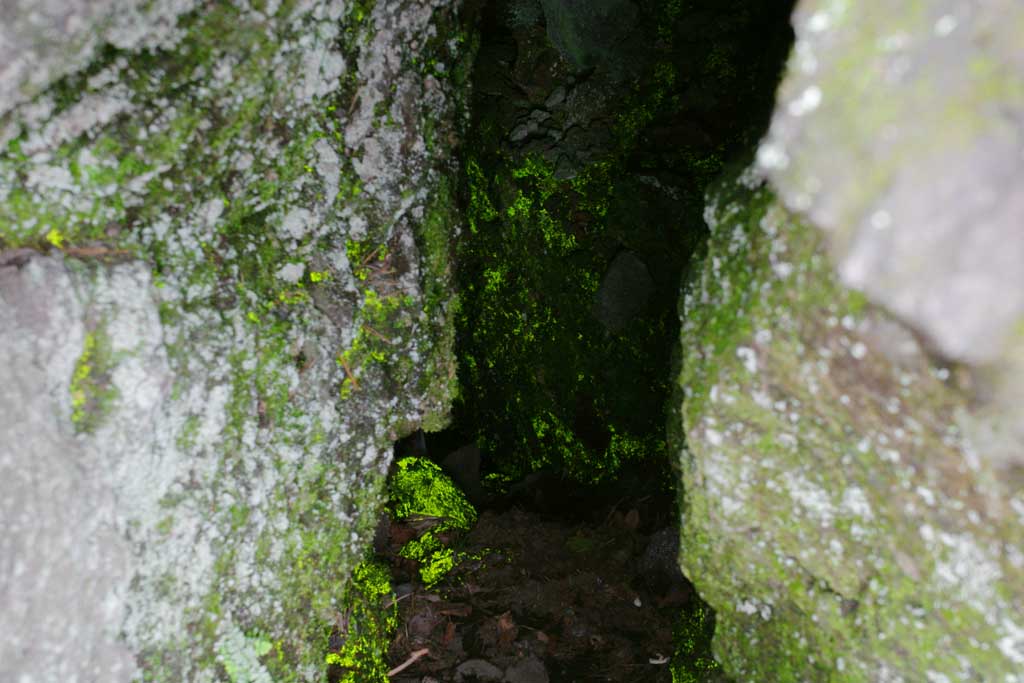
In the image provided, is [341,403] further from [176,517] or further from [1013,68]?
[1013,68]

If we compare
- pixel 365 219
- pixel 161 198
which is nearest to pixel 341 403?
pixel 365 219

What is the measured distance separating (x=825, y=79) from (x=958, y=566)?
805mm

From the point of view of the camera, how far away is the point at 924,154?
846 mm

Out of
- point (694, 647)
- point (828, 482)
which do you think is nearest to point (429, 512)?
point (694, 647)

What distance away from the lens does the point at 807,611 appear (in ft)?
4.48

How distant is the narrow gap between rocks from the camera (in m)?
2.07

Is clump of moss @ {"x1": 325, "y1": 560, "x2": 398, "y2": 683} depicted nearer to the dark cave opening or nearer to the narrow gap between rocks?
the narrow gap between rocks

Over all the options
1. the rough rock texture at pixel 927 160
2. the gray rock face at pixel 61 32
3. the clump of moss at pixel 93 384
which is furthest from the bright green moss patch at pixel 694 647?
the gray rock face at pixel 61 32

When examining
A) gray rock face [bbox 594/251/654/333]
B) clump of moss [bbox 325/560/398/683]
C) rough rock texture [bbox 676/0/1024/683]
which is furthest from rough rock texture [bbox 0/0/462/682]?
Answer: rough rock texture [bbox 676/0/1024/683]

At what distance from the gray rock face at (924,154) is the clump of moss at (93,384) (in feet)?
4.39

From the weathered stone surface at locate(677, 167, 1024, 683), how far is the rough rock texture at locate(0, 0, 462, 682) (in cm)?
97

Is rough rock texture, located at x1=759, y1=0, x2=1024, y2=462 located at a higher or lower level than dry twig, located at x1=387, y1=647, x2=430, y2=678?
higher

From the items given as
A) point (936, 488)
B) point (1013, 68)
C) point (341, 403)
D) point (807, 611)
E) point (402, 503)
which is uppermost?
point (1013, 68)

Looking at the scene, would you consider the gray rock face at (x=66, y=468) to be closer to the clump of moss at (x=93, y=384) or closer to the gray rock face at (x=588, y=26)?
the clump of moss at (x=93, y=384)
